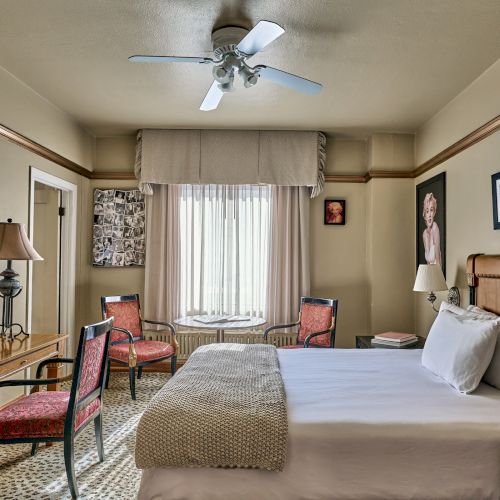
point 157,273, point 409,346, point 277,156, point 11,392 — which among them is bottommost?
point 11,392

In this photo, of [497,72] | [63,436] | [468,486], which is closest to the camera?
[468,486]

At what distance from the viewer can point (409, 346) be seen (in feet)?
12.7

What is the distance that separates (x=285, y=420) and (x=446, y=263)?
2680 mm

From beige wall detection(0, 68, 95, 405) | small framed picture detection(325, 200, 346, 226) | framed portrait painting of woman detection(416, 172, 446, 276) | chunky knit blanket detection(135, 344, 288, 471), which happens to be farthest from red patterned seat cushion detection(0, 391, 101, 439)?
small framed picture detection(325, 200, 346, 226)

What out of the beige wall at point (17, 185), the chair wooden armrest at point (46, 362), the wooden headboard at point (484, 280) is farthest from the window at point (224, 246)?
the wooden headboard at point (484, 280)

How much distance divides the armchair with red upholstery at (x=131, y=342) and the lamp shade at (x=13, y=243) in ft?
4.28

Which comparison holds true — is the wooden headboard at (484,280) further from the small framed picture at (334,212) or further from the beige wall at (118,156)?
the beige wall at (118,156)

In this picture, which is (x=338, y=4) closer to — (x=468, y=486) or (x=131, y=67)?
(x=131, y=67)

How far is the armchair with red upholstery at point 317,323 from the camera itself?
13.9 feet

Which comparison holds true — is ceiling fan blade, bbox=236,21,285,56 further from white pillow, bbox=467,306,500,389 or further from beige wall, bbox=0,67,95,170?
beige wall, bbox=0,67,95,170

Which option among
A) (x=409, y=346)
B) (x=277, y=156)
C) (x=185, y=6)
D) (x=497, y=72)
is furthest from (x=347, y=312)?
(x=185, y=6)

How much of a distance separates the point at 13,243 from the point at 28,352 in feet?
2.41

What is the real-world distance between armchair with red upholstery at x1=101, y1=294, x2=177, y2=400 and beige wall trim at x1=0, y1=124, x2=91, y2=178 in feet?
4.56

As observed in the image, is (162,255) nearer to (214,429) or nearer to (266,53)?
(266,53)
